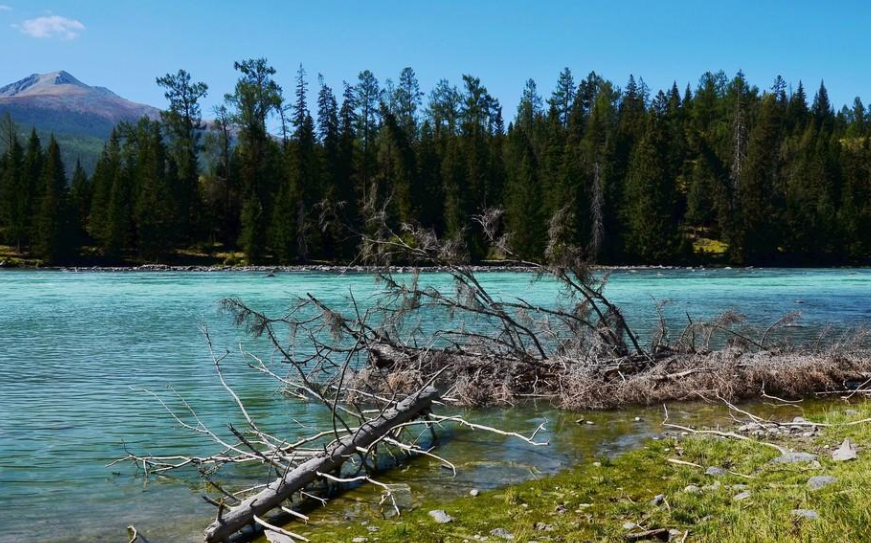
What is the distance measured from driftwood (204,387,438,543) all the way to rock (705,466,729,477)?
3695 millimetres

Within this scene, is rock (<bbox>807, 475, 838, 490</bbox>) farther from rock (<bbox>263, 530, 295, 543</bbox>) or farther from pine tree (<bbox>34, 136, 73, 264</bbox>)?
pine tree (<bbox>34, 136, 73, 264</bbox>)

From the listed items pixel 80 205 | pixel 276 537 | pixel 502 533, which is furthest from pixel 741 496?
pixel 80 205

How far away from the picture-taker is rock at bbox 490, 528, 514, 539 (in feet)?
20.4

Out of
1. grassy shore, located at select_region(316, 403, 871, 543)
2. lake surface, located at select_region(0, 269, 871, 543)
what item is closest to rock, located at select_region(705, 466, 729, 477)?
grassy shore, located at select_region(316, 403, 871, 543)

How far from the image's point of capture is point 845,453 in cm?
772

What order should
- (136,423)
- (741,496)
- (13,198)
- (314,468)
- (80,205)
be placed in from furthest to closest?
(80,205)
(13,198)
(136,423)
(314,468)
(741,496)

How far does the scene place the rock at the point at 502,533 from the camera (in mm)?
6207

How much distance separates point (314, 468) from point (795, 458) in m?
5.19

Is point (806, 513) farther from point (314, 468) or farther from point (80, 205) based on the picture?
point (80, 205)

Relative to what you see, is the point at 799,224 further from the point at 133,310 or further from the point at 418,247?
the point at 418,247

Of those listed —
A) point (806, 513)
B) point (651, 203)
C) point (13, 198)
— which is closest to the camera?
point (806, 513)

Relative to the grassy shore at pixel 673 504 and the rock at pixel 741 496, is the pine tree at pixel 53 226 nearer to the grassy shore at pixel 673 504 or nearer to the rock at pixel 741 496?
the grassy shore at pixel 673 504

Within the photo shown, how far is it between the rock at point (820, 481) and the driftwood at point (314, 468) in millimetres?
4615

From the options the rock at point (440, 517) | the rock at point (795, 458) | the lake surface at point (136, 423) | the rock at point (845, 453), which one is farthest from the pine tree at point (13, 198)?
the rock at point (845, 453)
